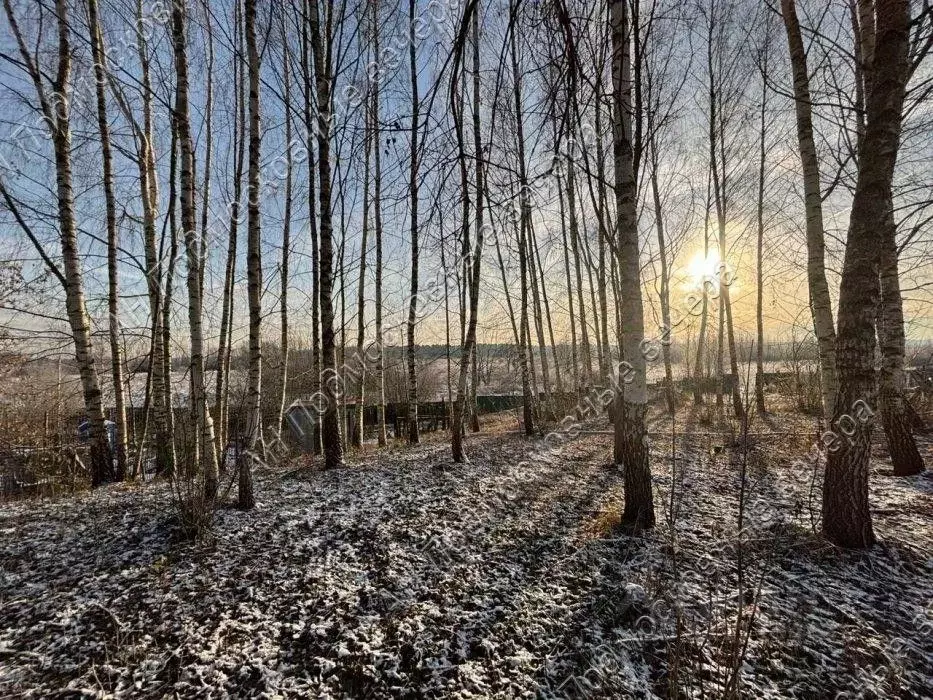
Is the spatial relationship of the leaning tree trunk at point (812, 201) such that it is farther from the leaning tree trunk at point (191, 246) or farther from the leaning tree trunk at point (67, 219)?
the leaning tree trunk at point (67, 219)

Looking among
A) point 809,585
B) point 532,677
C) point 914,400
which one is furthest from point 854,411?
point 914,400

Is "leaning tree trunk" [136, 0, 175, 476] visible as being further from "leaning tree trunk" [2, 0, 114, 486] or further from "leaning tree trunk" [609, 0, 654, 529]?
"leaning tree trunk" [609, 0, 654, 529]

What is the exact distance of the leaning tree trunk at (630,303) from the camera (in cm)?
362

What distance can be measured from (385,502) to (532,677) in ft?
8.82

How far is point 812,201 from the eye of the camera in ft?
15.4

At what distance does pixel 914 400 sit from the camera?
398 inches

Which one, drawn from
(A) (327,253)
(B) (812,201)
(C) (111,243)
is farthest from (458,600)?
(C) (111,243)

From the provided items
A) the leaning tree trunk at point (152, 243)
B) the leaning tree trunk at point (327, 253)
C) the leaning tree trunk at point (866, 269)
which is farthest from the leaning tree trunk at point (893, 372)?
the leaning tree trunk at point (152, 243)

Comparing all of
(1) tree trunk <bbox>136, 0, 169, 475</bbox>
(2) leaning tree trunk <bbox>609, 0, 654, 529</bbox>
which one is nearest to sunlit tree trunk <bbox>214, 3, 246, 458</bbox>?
(1) tree trunk <bbox>136, 0, 169, 475</bbox>

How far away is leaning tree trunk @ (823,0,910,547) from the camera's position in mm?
3119

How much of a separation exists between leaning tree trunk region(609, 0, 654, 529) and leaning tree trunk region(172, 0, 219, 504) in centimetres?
427

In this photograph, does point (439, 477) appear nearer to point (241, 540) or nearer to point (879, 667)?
point (241, 540)

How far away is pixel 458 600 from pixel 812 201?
6.06m

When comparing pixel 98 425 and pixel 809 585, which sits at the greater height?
pixel 98 425
